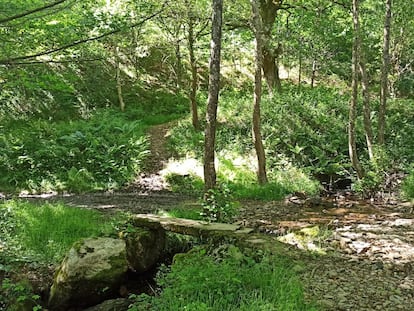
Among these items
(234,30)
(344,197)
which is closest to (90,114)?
(234,30)

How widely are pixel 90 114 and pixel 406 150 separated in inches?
502

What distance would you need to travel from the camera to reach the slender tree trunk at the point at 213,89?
789 centimetres

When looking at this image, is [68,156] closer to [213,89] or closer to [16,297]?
[213,89]

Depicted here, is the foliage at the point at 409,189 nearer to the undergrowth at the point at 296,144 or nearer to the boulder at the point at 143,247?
the undergrowth at the point at 296,144

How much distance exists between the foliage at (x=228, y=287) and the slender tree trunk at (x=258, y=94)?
20.8 feet

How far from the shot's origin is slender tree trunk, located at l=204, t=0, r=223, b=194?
7895 mm

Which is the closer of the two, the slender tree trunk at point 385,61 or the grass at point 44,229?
the grass at point 44,229

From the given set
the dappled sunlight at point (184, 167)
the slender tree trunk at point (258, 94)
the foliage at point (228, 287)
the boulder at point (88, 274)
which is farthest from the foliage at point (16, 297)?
the dappled sunlight at point (184, 167)

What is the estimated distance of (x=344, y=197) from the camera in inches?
466

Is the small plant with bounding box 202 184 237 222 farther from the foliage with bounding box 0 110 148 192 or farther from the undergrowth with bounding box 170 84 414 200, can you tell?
the foliage with bounding box 0 110 148 192

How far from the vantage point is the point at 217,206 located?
7.81 metres

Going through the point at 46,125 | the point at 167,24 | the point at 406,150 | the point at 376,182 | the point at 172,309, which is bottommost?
the point at 172,309

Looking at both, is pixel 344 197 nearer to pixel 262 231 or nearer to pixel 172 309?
pixel 262 231

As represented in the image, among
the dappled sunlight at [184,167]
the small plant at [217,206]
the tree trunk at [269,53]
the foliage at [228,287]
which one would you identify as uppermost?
the tree trunk at [269,53]
